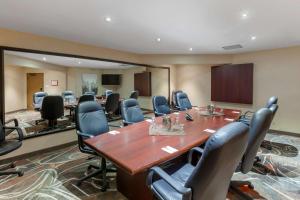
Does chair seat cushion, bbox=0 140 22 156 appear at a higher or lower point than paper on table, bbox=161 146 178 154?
lower

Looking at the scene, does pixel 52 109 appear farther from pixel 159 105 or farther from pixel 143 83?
pixel 143 83

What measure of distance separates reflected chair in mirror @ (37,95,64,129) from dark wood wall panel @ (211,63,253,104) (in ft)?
15.9

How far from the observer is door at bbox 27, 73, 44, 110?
3600 millimetres

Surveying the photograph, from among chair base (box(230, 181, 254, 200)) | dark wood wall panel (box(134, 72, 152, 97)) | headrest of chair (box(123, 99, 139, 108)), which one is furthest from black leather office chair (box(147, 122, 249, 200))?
dark wood wall panel (box(134, 72, 152, 97))

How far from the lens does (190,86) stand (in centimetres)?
692

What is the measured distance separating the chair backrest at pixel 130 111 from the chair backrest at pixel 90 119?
0.50m

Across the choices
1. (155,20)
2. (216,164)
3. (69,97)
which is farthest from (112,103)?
(216,164)

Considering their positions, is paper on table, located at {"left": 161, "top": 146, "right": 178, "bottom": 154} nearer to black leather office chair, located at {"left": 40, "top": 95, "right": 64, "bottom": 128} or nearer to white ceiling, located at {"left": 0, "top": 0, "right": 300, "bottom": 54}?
white ceiling, located at {"left": 0, "top": 0, "right": 300, "bottom": 54}

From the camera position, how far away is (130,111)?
11.1 ft

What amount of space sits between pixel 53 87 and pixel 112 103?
5.01ft

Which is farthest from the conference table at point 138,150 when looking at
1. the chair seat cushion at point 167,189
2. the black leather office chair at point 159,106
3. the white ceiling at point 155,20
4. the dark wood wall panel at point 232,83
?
the dark wood wall panel at point 232,83

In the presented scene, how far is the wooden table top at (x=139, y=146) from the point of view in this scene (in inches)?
60.1

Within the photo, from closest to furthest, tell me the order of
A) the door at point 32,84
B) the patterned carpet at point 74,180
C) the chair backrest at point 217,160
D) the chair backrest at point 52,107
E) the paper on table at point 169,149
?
the chair backrest at point 217,160 → the paper on table at point 169,149 → the patterned carpet at point 74,180 → the door at point 32,84 → the chair backrest at point 52,107

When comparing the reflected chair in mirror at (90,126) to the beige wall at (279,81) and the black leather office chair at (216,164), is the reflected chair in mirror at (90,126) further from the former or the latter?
the beige wall at (279,81)
